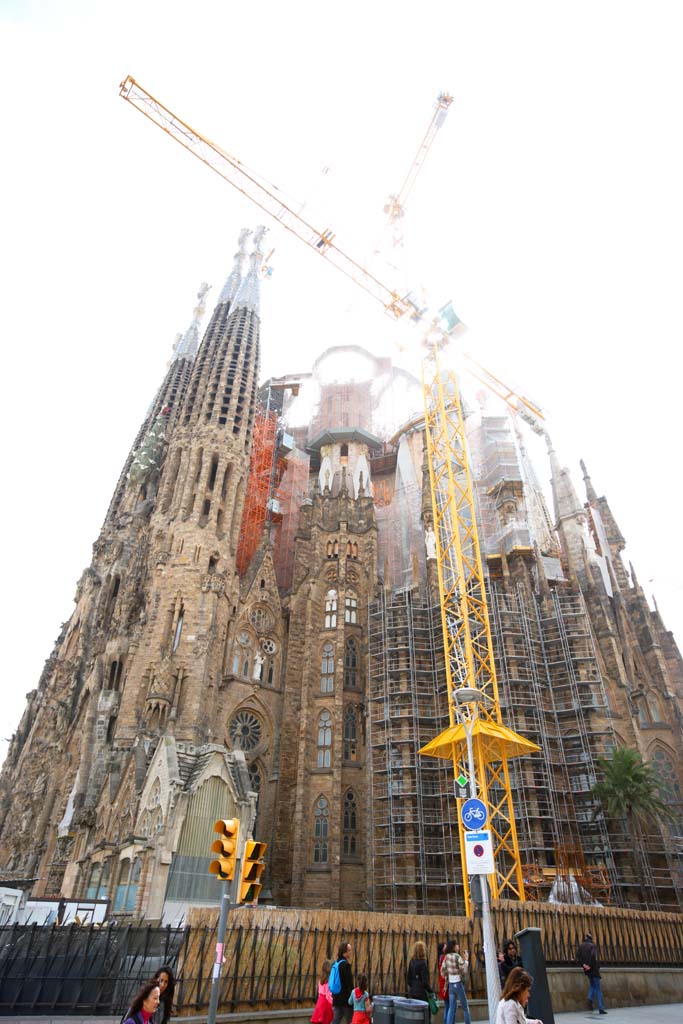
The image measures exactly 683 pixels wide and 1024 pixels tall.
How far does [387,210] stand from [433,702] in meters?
41.2

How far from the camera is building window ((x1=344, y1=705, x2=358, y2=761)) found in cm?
3500

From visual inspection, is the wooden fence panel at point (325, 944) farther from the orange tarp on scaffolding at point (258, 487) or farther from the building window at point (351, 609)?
the orange tarp on scaffolding at point (258, 487)

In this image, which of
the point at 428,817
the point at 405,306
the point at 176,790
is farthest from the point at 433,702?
the point at 405,306

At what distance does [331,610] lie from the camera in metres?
39.4

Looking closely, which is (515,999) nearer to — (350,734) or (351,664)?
(350,734)

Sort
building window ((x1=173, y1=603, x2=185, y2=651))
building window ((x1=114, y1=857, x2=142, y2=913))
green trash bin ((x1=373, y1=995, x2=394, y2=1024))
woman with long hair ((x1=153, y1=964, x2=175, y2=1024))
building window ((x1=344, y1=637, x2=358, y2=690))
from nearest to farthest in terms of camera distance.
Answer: woman with long hair ((x1=153, y1=964, x2=175, y2=1024)) → green trash bin ((x1=373, y1=995, x2=394, y2=1024)) → building window ((x1=114, y1=857, x2=142, y2=913)) → building window ((x1=173, y1=603, x2=185, y2=651)) → building window ((x1=344, y1=637, x2=358, y2=690))

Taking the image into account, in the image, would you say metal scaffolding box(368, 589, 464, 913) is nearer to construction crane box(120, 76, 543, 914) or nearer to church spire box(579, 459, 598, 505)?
construction crane box(120, 76, 543, 914)

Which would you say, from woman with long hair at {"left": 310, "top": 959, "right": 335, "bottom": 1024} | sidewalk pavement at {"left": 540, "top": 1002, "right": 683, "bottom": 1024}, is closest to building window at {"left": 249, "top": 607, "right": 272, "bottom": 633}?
sidewalk pavement at {"left": 540, "top": 1002, "right": 683, "bottom": 1024}

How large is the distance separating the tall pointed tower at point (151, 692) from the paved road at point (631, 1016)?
49.7ft

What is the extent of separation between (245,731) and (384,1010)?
2608 centimetres

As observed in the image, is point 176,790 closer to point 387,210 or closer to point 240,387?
point 240,387

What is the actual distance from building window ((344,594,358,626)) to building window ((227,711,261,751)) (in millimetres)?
7733

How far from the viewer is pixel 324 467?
4959cm

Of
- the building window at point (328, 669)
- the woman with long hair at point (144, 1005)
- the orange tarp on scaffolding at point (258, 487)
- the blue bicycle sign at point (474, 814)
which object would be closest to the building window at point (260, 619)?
the building window at point (328, 669)
